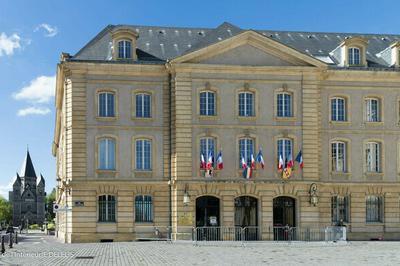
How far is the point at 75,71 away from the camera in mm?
43312

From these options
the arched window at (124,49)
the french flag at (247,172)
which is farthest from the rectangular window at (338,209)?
the arched window at (124,49)

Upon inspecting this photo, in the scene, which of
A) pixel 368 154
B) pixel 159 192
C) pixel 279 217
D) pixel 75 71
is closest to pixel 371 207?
pixel 368 154

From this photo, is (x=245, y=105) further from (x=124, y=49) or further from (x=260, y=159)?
(x=124, y=49)

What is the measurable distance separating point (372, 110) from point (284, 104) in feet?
21.1

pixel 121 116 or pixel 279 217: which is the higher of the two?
pixel 121 116

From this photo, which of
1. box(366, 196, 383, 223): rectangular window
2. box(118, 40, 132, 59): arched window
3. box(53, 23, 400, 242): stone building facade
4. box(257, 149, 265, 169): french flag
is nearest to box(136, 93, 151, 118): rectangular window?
box(53, 23, 400, 242): stone building facade

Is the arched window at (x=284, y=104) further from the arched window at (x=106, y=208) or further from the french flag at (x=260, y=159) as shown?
the arched window at (x=106, y=208)

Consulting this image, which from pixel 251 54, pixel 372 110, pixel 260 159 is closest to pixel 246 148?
pixel 260 159

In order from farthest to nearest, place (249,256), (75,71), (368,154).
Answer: (368,154) < (75,71) < (249,256)

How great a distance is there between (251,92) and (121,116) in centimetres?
823

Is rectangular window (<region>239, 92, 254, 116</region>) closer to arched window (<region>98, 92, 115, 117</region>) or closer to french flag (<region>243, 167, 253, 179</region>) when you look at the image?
french flag (<region>243, 167, 253, 179</region>)

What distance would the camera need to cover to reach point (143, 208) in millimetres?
43938

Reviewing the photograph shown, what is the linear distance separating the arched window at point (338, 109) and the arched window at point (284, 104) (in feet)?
11.1

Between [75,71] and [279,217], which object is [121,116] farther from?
[279,217]
